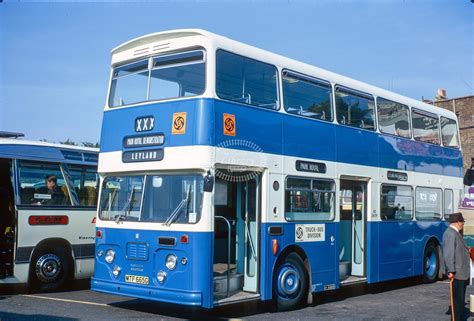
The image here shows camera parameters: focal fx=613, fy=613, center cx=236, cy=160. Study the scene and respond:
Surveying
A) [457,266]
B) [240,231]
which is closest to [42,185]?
[240,231]

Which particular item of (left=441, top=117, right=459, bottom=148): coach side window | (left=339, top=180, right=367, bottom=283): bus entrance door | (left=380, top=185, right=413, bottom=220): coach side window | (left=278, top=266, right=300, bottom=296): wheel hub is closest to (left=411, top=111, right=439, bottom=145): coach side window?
(left=441, top=117, right=459, bottom=148): coach side window

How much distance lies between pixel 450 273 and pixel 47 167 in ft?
27.0

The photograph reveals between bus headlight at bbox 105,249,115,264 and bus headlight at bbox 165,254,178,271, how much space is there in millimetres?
1258

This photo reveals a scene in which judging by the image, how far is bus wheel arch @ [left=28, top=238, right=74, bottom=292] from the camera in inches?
494

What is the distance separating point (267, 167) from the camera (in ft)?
34.3

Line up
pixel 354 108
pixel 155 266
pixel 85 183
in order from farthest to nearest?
pixel 85 183, pixel 354 108, pixel 155 266

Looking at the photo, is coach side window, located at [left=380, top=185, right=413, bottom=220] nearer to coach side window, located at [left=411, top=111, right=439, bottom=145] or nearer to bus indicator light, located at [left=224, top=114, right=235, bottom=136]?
coach side window, located at [left=411, top=111, right=439, bottom=145]

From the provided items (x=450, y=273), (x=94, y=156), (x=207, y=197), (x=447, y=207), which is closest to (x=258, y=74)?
(x=207, y=197)

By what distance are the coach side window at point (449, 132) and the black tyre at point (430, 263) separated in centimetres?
289

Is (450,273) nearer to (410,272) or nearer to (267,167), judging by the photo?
(267,167)

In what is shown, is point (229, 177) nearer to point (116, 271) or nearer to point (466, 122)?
point (116, 271)

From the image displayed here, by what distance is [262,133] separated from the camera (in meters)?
10.4

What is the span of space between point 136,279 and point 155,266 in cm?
46

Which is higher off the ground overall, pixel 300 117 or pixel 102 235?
pixel 300 117
